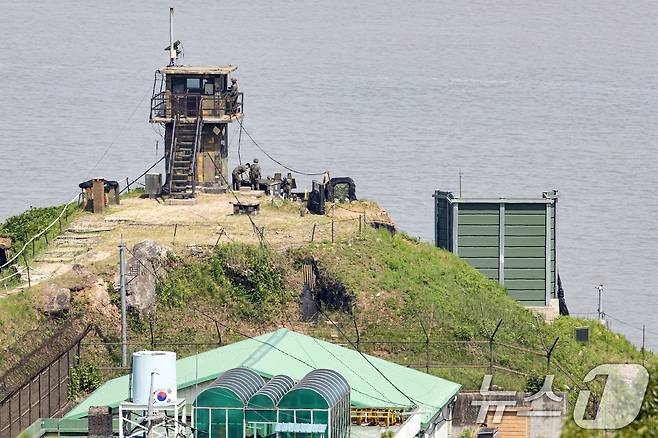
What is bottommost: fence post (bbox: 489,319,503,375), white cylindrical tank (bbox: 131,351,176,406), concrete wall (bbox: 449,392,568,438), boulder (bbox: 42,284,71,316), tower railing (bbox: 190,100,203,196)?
concrete wall (bbox: 449,392,568,438)

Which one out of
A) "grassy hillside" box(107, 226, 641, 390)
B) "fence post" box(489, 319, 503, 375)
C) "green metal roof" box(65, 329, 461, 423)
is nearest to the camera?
"green metal roof" box(65, 329, 461, 423)

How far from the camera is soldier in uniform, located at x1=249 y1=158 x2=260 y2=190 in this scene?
64125 mm

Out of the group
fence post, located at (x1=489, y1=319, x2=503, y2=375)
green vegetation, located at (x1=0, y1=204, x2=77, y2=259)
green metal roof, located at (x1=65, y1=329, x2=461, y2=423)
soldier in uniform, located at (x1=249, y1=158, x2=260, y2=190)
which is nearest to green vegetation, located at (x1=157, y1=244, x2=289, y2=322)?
green metal roof, located at (x1=65, y1=329, x2=461, y2=423)

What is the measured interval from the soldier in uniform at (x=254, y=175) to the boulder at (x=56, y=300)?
11.0m

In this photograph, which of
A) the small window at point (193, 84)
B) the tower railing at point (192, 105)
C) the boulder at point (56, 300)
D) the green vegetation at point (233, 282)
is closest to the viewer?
the boulder at point (56, 300)

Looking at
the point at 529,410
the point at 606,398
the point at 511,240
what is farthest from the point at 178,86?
the point at 606,398

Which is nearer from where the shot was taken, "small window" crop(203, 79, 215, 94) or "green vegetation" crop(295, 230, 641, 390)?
"green vegetation" crop(295, 230, 641, 390)

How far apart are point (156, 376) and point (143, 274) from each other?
43.2ft

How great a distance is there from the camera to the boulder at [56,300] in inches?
2124

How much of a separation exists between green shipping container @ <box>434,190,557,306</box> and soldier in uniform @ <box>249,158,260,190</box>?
5443 mm

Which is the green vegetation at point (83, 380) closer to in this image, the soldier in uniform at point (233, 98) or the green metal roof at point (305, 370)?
the green metal roof at point (305, 370)

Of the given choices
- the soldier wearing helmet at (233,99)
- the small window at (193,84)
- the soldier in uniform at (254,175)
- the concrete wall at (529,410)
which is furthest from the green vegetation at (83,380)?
the soldier wearing helmet at (233,99)

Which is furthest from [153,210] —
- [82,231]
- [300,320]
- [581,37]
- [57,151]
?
[581,37]

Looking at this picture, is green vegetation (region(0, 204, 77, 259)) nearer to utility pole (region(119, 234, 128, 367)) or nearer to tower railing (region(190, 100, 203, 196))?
tower railing (region(190, 100, 203, 196))
